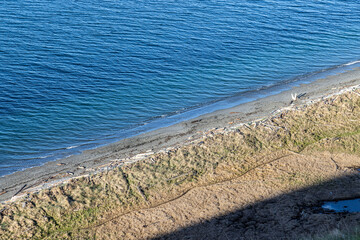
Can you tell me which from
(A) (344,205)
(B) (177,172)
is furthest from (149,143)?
(A) (344,205)

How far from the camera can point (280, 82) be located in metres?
17.4

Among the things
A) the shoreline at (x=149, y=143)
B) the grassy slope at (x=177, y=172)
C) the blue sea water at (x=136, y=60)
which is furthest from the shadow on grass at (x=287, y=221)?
the blue sea water at (x=136, y=60)

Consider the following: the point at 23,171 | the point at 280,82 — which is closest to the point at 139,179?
the point at 23,171

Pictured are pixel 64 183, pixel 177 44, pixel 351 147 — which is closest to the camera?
pixel 64 183

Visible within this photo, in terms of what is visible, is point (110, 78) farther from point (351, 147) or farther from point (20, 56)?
point (351, 147)

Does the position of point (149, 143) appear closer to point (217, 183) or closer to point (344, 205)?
point (217, 183)

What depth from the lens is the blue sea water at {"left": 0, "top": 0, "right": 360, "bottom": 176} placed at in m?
13.6

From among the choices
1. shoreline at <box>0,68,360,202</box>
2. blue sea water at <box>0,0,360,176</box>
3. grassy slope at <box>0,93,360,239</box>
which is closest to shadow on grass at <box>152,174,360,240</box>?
grassy slope at <box>0,93,360,239</box>

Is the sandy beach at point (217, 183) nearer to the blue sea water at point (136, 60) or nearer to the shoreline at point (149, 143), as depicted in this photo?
the shoreline at point (149, 143)

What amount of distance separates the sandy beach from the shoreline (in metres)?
0.07

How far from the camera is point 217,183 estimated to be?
8141 mm

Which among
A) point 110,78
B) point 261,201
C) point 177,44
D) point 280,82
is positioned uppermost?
point 177,44

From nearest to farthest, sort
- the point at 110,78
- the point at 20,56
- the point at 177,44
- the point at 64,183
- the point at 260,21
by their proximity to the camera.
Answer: the point at 64,183 < the point at 110,78 < the point at 20,56 < the point at 177,44 < the point at 260,21

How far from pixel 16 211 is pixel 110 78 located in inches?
407
